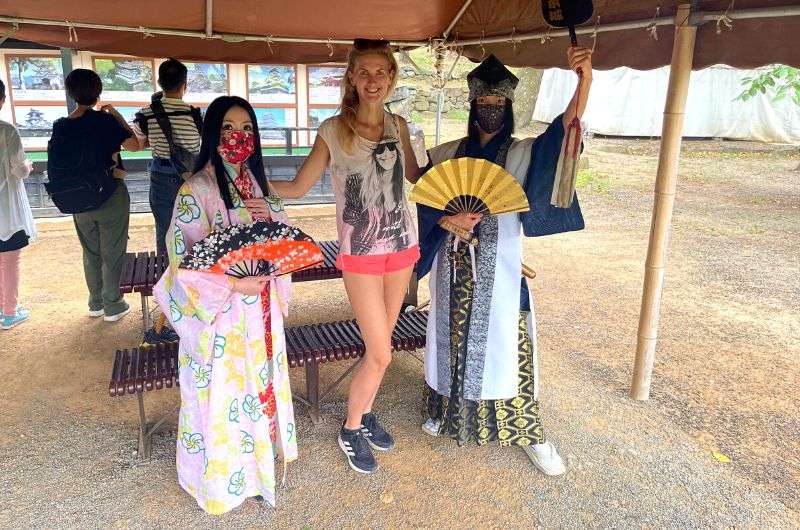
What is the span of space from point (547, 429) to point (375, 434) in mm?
1020

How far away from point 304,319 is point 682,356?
299 centimetres

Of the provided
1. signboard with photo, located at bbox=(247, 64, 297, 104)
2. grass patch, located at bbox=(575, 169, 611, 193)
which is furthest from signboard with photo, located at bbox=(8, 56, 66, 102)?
grass patch, located at bbox=(575, 169, 611, 193)

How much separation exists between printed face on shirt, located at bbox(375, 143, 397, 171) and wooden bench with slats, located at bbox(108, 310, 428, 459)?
111 cm

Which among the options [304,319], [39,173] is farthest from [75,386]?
[39,173]

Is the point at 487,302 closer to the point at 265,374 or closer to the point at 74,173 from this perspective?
the point at 265,374

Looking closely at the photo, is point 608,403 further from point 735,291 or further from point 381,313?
point 735,291

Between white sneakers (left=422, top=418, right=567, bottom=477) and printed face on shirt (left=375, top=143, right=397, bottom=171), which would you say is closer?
printed face on shirt (left=375, top=143, right=397, bottom=171)

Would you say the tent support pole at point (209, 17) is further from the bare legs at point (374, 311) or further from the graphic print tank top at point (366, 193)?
the bare legs at point (374, 311)

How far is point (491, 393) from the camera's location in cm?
304

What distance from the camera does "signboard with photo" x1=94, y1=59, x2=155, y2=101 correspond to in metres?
Result: 7.14

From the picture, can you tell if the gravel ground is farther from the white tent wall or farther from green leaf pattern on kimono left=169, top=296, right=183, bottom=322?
the white tent wall

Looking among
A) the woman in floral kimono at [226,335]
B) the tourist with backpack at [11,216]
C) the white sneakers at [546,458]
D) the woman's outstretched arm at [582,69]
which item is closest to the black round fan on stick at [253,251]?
the woman in floral kimono at [226,335]

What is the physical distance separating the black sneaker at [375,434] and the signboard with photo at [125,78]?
5791mm

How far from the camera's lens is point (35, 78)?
23.1ft
